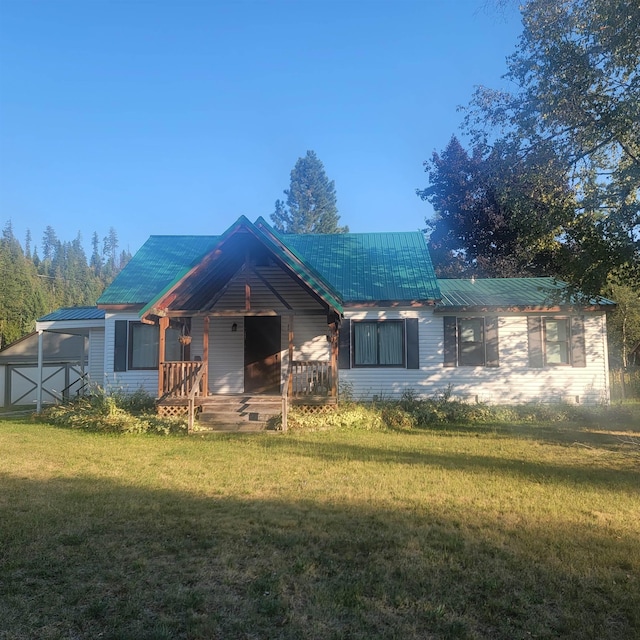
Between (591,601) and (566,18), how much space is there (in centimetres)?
1026

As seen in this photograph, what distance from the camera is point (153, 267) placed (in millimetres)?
16547

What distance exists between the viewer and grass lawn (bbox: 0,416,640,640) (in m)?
3.26

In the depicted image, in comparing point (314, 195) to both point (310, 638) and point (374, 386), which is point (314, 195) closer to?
point (374, 386)

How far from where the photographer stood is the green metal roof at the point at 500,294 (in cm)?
1474

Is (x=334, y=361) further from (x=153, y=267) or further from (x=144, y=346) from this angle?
(x=153, y=267)

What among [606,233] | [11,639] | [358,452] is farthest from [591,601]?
[606,233]

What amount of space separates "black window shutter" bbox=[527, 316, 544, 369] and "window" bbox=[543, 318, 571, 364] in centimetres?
21

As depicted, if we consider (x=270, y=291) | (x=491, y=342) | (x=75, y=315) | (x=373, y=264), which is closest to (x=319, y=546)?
(x=270, y=291)

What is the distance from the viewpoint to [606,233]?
9.38 metres

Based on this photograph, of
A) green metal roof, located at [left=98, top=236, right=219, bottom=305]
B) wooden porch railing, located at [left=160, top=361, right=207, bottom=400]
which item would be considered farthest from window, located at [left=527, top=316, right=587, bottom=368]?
green metal roof, located at [left=98, top=236, right=219, bottom=305]

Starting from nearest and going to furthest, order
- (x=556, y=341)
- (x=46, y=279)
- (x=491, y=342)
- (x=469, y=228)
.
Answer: (x=491, y=342) < (x=556, y=341) < (x=469, y=228) < (x=46, y=279)

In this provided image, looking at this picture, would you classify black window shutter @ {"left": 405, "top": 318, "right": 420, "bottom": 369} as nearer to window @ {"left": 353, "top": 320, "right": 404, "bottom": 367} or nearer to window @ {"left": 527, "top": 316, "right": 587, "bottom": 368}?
window @ {"left": 353, "top": 320, "right": 404, "bottom": 367}

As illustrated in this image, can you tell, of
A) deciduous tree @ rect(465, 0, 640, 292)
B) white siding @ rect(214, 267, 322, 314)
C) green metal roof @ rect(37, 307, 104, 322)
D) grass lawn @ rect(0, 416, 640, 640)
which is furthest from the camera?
green metal roof @ rect(37, 307, 104, 322)

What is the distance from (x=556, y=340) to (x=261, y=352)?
8966mm
